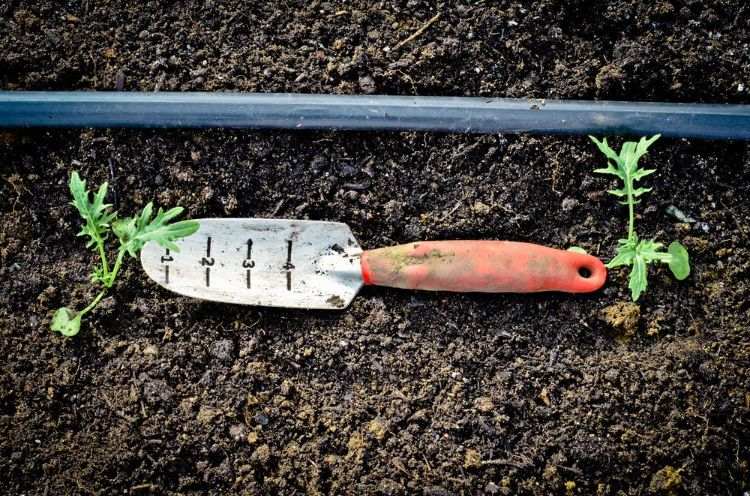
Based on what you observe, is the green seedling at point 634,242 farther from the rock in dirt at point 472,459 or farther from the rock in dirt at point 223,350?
the rock in dirt at point 223,350

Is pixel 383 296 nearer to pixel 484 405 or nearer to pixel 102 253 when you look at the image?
pixel 484 405

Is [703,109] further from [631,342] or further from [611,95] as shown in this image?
[631,342]

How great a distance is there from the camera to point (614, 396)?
1377 millimetres

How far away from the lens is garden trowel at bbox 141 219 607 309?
1374 mm

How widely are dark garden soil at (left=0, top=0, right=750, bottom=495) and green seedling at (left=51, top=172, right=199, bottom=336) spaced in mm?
38

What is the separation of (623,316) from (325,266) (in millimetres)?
633

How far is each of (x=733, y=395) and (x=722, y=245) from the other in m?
0.31

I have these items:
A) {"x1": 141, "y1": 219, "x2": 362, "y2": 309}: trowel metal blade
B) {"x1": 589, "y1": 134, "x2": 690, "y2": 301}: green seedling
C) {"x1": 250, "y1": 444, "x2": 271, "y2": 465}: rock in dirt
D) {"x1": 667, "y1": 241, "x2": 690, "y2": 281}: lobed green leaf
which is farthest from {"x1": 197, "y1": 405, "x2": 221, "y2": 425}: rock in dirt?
{"x1": 667, "y1": 241, "x2": 690, "y2": 281}: lobed green leaf

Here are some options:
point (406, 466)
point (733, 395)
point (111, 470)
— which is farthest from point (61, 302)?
point (733, 395)

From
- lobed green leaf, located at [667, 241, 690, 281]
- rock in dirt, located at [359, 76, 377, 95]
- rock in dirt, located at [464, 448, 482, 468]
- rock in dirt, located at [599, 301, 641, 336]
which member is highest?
rock in dirt, located at [359, 76, 377, 95]

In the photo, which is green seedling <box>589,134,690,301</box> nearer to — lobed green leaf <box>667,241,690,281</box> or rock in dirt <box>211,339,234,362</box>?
lobed green leaf <box>667,241,690,281</box>

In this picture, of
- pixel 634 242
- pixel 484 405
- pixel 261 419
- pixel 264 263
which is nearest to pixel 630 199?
pixel 634 242

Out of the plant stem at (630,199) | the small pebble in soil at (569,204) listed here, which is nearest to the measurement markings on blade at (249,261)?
the small pebble in soil at (569,204)

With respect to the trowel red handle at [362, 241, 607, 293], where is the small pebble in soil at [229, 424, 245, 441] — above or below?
below
